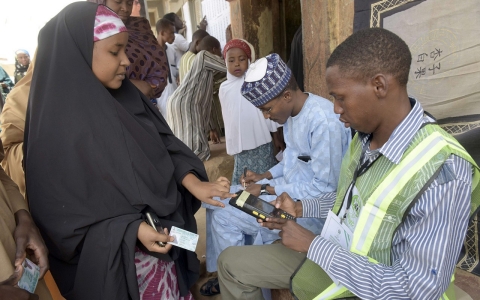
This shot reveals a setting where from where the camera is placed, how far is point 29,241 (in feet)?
3.65

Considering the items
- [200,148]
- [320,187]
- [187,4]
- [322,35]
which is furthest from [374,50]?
[187,4]

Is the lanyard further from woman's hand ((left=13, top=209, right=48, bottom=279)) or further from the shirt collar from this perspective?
woman's hand ((left=13, top=209, right=48, bottom=279))

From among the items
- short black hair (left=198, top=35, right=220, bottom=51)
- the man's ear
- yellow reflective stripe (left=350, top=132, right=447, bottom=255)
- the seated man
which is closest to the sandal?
the seated man

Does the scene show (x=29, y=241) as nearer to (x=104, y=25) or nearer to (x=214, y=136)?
(x=104, y=25)

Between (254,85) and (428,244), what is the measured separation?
1.23 meters

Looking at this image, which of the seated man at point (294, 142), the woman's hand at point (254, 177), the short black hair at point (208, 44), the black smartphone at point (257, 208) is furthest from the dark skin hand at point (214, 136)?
the black smartphone at point (257, 208)

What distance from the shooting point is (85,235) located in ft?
4.15

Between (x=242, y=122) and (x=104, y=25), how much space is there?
1989mm

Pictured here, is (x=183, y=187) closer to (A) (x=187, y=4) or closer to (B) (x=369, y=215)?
(B) (x=369, y=215)

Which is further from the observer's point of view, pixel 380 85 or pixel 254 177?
pixel 254 177

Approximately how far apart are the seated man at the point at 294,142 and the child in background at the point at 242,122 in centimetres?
115

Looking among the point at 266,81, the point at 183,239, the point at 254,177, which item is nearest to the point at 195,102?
the point at 254,177

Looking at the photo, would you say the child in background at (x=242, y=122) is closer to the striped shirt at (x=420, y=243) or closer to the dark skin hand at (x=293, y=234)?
the dark skin hand at (x=293, y=234)

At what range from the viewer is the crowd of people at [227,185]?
3.05ft
